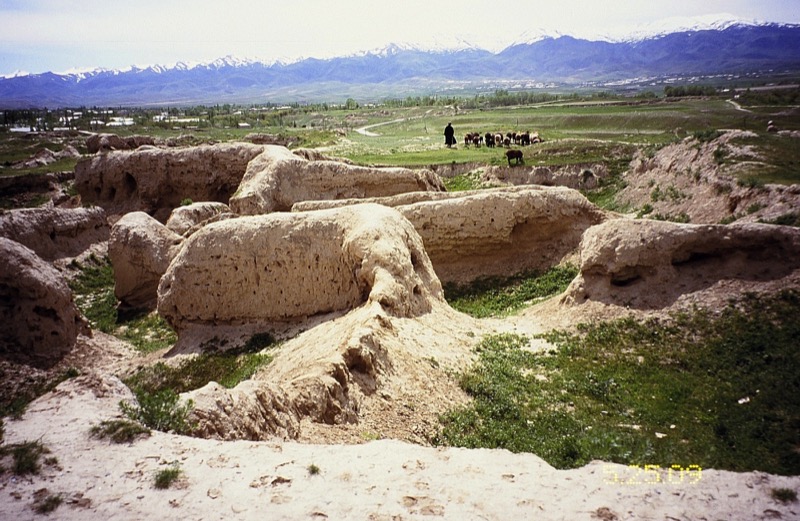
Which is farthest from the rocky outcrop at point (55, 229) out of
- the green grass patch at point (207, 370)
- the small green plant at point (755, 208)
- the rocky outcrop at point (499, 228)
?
the small green plant at point (755, 208)

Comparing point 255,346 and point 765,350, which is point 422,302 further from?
point 765,350

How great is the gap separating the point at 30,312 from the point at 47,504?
14.2 metres

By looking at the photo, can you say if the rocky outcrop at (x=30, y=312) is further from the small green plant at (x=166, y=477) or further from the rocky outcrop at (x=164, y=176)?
the rocky outcrop at (x=164, y=176)

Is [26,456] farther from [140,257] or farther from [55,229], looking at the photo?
[55,229]

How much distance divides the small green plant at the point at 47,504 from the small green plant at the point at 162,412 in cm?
181

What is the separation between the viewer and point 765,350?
11859 mm

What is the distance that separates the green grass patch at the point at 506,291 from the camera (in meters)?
19.4

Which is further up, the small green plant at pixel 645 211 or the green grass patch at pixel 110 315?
the small green plant at pixel 645 211

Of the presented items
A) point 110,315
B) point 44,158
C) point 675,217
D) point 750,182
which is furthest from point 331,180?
point 44,158

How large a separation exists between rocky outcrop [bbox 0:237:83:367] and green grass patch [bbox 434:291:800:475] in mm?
15306

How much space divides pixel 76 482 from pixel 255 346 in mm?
10581

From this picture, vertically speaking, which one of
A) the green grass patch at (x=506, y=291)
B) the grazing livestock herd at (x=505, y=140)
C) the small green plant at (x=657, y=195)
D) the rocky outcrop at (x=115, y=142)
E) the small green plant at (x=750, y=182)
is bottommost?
the green grass patch at (x=506, y=291)

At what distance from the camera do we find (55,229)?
1069 inches

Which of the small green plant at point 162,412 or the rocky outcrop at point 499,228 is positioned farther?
the rocky outcrop at point 499,228
